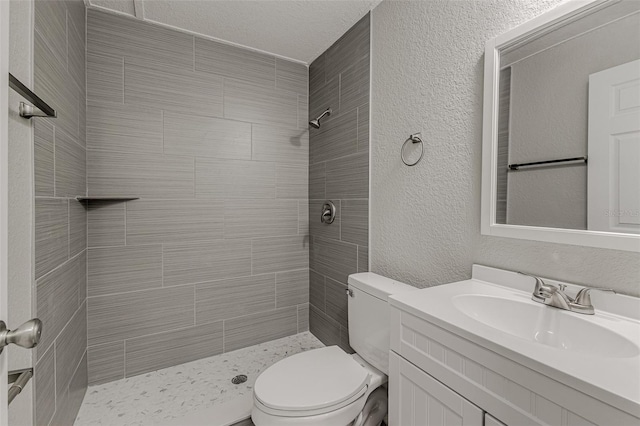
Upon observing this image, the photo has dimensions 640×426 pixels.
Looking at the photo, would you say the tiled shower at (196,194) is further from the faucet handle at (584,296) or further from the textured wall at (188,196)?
the faucet handle at (584,296)

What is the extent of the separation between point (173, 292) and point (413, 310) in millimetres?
1595

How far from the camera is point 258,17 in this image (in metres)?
1.74

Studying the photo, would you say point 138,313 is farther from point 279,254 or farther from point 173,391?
point 279,254

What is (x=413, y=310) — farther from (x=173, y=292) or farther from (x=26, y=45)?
(x=173, y=292)

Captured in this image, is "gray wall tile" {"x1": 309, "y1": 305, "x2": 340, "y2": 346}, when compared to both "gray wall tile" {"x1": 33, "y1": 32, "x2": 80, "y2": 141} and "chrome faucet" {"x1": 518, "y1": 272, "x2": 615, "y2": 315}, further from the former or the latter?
"gray wall tile" {"x1": 33, "y1": 32, "x2": 80, "y2": 141}

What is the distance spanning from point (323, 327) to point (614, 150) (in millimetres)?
1865

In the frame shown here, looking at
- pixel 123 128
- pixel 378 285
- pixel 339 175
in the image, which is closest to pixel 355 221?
pixel 339 175

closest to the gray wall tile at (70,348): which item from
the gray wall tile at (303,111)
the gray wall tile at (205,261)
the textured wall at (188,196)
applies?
the textured wall at (188,196)

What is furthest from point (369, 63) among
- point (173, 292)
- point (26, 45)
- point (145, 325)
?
point (145, 325)

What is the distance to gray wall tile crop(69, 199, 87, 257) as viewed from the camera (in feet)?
4.49

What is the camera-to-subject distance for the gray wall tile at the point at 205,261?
188 cm

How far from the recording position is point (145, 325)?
1820mm

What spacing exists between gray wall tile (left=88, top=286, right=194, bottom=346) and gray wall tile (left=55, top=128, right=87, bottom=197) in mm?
665

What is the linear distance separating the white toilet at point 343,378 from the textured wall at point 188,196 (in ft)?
2.73
